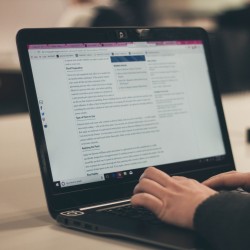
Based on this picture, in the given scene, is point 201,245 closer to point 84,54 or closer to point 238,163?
point 84,54

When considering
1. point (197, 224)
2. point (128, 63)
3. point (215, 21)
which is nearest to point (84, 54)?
point (128, 63)

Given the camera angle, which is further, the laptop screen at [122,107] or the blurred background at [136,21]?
the blurred background at [136,21]

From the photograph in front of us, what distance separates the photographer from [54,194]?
85 cm

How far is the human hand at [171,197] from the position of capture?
0.73m

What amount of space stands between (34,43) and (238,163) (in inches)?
22.0

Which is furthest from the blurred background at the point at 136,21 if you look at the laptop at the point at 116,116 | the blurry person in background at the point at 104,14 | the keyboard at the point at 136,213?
the keyboard at the point at 136,213

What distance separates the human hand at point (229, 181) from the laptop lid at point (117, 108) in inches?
3.6

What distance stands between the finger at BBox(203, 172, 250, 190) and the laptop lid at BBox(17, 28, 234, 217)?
92 mm

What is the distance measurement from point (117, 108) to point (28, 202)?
0.73ft

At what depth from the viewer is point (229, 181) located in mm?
Answer: 926

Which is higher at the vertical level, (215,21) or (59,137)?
(215,21)

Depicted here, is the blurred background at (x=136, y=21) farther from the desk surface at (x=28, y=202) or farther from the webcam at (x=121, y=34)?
the webcam at (x=121, y=34)

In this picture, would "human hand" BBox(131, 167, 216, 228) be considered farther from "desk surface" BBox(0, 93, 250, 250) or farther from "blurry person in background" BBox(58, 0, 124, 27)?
"blurry person in background" BBox(58, 0, 124, 27)

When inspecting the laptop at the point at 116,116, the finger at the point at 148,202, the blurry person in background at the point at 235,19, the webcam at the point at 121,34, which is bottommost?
the finger at the point at 148,202
